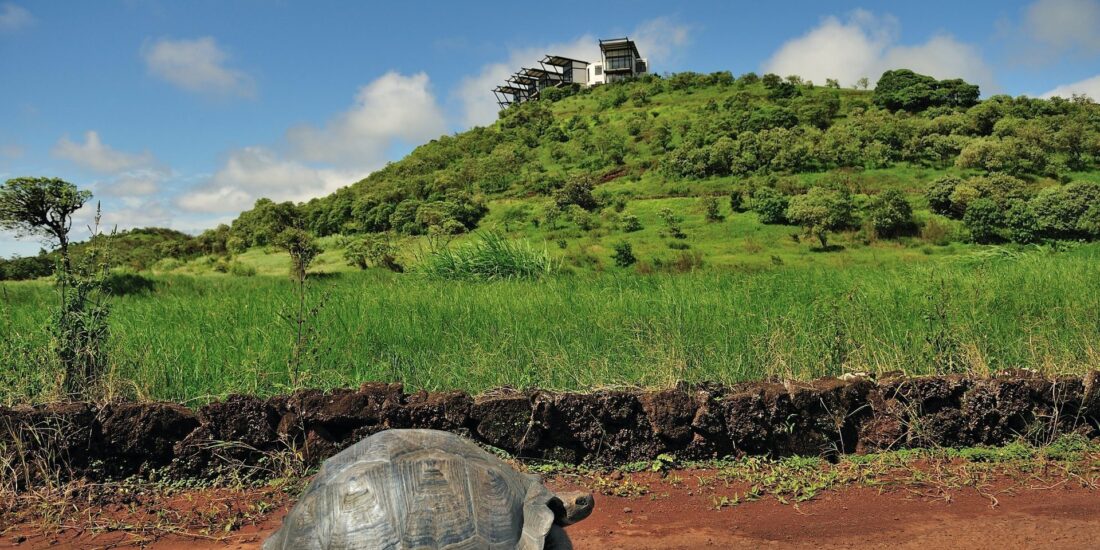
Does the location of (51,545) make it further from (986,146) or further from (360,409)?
(986,146)

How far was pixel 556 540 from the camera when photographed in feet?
10.7

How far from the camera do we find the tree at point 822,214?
85.2 feet

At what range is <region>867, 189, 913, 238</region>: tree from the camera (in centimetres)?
2606

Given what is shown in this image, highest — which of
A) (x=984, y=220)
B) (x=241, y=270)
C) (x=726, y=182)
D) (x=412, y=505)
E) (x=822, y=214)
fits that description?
(x=726, y=182)

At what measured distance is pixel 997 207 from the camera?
987 inches

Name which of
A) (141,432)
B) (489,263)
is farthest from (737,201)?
(141,432)

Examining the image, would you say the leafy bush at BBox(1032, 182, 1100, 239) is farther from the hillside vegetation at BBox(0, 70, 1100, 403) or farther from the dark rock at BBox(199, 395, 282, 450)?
the dark rock at BBox(199, 395, 282, 450)

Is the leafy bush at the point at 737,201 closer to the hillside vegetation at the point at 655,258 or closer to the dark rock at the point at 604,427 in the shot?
the hillside vegetation at the point at 655,258

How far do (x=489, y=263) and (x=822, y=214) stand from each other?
14.9m

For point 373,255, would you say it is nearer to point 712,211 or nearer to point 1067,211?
point 712,211

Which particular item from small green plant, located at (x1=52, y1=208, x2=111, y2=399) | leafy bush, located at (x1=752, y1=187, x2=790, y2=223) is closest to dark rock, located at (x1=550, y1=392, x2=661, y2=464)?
small green plant, located at (x1=52, y1=208, x2=111, y2=399)

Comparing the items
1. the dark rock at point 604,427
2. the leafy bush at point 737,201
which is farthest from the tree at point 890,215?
the dark rock at point 604,427

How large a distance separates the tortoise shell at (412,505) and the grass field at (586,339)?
9.56 ft

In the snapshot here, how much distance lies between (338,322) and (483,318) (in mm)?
1837
